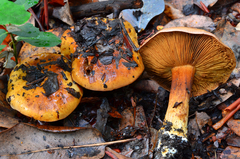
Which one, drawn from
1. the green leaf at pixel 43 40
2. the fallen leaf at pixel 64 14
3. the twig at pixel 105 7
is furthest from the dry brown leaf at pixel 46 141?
the twig at pixel 105 7

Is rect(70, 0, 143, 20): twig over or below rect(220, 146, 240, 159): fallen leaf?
over

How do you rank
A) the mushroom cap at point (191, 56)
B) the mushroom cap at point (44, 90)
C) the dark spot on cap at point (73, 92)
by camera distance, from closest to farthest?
the mushroom cap at point (191, 56) → the mushroom cap at point (44, 90) → the dark spot on cap at point (73, 92)

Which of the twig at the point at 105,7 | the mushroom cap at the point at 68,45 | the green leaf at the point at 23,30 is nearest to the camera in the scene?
the green leaf at the point at 23,30

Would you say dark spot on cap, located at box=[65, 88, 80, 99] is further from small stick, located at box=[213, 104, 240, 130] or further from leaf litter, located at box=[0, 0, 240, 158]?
small stick, located at box=[213, 104, 240, 130]

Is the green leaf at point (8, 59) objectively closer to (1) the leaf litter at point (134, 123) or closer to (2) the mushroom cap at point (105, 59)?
(1) the leaf litter at point (134, 123)

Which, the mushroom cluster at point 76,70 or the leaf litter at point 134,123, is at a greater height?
the mushroom cluster at point 76,70

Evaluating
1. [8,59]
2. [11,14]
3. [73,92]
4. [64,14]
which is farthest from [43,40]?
[64,14]

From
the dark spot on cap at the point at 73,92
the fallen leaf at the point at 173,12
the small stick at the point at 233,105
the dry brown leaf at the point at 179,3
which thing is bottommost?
the small stick at the point at 233,105

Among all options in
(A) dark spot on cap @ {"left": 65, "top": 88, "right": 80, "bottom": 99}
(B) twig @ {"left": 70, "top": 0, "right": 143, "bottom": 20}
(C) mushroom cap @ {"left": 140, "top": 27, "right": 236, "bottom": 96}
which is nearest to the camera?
(C) mushroom cap @ {"left": 140, "top": 27, "right": 236, "bottom": 96}

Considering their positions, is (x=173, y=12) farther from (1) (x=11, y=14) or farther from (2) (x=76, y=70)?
(1) (x=11, y=14)

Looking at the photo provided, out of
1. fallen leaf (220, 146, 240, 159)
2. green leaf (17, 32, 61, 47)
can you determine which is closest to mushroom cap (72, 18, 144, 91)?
green leaf (17, 32, 61, 47)
